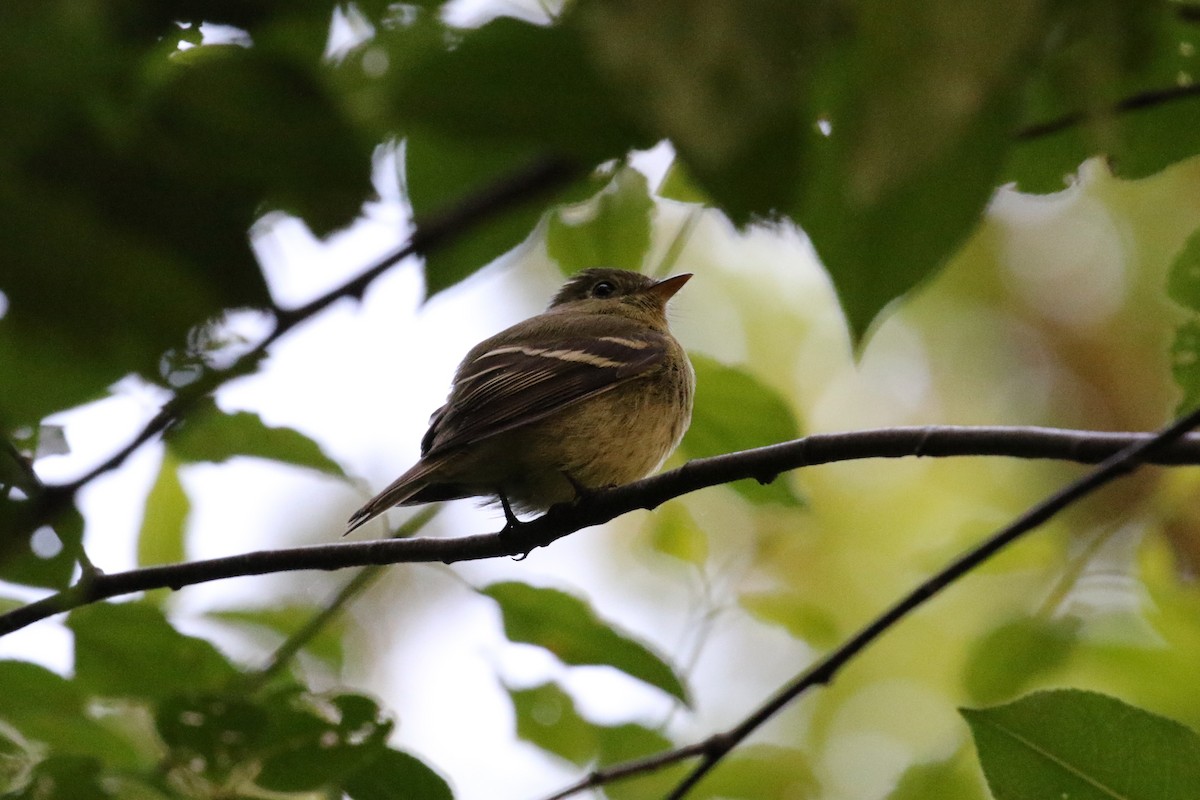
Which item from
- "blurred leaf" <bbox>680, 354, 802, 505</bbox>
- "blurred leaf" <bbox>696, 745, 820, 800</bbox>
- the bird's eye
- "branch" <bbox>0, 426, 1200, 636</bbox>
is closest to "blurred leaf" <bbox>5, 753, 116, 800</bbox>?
"branch" <bbox>0, 426, 1200, 636</bbox>

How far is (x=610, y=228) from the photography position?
2.64 m

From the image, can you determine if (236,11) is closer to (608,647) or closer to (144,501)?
(608,647)

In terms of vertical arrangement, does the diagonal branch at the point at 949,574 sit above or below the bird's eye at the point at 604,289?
below

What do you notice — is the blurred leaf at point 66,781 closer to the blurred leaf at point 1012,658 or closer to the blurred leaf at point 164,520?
the blurred leaf at point 164,520

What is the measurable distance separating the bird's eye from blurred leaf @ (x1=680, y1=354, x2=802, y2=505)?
9.15ft

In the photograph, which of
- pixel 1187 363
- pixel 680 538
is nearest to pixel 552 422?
pixel 680 538

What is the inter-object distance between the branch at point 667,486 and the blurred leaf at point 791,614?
95 centimetres

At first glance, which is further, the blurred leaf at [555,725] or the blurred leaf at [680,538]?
the blurred leaf at [680,538]

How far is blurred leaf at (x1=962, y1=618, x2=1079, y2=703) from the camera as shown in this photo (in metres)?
3.12

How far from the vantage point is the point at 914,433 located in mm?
2014

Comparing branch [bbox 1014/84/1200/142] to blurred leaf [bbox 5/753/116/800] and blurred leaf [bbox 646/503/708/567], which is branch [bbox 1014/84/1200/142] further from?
blurred leaf [bbox 646/503/708/567]

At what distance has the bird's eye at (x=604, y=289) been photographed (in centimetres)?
619

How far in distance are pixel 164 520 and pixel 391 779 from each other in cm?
147

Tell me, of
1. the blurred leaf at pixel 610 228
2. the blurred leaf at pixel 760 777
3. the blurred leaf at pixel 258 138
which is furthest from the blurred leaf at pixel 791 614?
the blurred leaf at pixel 258 138
